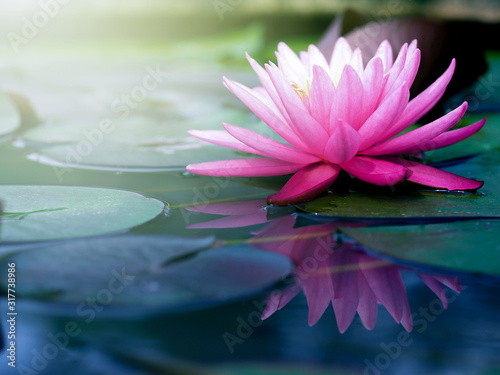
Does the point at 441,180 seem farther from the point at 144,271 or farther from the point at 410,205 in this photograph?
the point at 144,271

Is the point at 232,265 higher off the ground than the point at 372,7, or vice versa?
the point at 372,7

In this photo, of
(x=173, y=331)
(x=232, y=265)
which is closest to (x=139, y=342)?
(x=173, y=331)

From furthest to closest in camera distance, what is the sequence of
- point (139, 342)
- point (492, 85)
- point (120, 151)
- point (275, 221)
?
point (492, 85)
point (120, 151)
point (275, 221)
point (139, 342)

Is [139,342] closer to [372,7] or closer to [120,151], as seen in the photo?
[120,151]

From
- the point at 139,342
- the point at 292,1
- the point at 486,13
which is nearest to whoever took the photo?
the point at 139,342

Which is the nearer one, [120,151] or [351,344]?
[351,344]

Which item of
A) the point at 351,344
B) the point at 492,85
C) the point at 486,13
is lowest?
the point at 351,344

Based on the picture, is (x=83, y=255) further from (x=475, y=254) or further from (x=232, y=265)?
(x=475, y=254)
